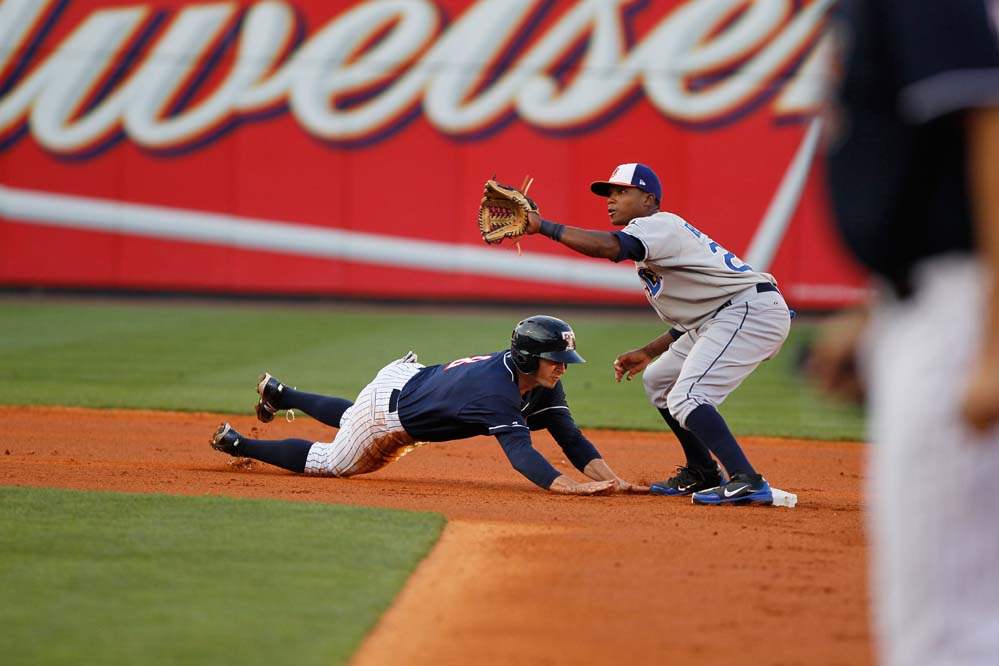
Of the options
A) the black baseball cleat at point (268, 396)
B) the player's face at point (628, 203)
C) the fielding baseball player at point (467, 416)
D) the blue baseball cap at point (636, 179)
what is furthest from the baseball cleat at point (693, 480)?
the black baseball cleat at point (268, 396)

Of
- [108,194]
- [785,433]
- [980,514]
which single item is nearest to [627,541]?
[980,514]

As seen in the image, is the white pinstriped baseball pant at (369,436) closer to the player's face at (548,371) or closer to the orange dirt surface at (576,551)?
the orange dirt surface at (576,551)

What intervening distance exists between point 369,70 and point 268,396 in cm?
1297

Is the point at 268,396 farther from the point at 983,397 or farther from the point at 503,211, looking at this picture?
the point at 983,397

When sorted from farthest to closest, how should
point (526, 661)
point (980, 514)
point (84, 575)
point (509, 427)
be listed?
point (509, 427) → point (84, 575) → point (526, 661) → point (980, 514)

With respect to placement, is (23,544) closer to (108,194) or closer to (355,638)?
(355,638)

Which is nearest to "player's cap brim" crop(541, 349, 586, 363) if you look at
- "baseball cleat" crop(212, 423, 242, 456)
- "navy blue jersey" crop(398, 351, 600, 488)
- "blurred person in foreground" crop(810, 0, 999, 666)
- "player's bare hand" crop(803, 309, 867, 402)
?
"navy blue jersey" crop(398, 351, 600, 488)

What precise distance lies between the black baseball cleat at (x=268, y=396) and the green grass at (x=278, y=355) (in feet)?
7.91

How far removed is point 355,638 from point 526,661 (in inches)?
20.1

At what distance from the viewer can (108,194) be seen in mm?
19844

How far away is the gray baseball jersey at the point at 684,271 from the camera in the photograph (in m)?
6.29

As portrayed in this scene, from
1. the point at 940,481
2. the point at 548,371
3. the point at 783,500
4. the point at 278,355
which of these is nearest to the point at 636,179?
the point at 548,371

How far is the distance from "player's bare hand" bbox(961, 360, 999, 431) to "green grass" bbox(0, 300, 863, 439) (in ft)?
26.4

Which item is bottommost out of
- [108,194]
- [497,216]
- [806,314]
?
[806,314]
